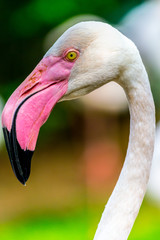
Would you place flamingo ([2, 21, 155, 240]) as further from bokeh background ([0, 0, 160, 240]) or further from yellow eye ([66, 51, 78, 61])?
bokeh background ([0, 0, 160, 240])

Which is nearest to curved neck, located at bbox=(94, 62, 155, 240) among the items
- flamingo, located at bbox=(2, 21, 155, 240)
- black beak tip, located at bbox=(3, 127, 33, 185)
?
flamingo, located at bbox=(2, 21, 155, 240)

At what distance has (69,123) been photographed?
6750mm

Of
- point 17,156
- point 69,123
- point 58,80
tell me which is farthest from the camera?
point 69,123

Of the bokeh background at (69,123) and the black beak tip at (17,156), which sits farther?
the bokeh background at (69,123)

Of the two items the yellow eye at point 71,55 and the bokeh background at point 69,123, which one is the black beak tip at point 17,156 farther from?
the bokeh background at point 69,123

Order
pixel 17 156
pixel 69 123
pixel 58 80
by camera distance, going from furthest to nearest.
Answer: pixel 69 123, pixel 58 80, pixel 17 156

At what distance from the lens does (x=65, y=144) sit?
695 cm

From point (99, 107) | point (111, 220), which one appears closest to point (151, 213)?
point (99, 107)

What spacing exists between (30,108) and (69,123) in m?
5.37

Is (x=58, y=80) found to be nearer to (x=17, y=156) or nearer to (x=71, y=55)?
(x=71, y=55)

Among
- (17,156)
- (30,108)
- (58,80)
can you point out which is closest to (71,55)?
(58,80)

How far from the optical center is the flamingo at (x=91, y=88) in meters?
1.36

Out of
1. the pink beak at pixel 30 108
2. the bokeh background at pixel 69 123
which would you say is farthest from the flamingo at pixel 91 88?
the bokeh background at pixel 69 123

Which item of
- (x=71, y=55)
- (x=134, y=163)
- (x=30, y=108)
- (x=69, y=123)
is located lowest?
(x=69, y=123)
